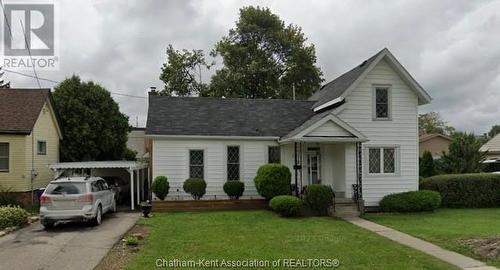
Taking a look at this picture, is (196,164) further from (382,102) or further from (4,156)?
(382,102)

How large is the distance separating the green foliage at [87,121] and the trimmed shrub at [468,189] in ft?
62.6

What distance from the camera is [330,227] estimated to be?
14758mm

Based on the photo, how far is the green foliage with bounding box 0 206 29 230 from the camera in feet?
49.8

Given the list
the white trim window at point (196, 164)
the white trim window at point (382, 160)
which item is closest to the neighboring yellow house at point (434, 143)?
the white trim window at point (382, 160)

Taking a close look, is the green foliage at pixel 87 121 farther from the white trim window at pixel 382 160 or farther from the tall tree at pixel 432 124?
the tall tree at pixel 432 124

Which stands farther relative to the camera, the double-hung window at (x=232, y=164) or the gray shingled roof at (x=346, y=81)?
the double-hung window at (x=232, y=164)

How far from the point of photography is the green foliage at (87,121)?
2748cm

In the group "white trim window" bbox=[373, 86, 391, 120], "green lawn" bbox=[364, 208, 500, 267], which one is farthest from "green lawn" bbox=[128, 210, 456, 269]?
"white trim window" bbox=[373, 86, 391, 120]

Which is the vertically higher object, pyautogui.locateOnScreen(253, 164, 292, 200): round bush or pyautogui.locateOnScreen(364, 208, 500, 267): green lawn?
pyautogui.locateOnScreen(253, 164, 292, 200): round bush

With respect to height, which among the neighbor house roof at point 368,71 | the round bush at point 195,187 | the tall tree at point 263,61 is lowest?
the round bush at point 195,187

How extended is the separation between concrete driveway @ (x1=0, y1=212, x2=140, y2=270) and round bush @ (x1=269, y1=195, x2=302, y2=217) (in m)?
5.38

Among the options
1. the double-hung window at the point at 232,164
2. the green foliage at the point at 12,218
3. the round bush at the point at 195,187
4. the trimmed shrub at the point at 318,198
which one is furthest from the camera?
the double-hung window at the point at 232,164

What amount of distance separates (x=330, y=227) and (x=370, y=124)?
→ 742cm

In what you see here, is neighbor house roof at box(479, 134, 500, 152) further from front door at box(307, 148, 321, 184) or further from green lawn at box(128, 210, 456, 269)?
green lawn at box(128, 210, 456, 269)
